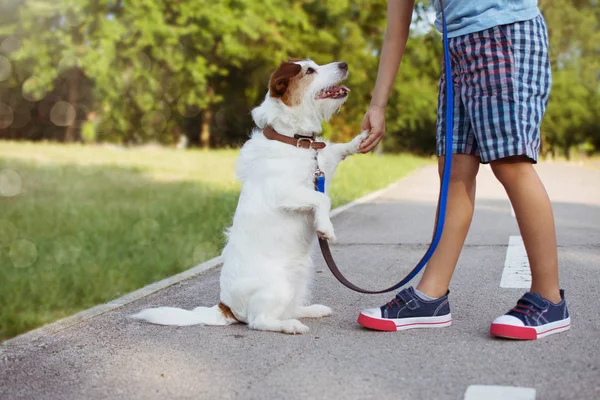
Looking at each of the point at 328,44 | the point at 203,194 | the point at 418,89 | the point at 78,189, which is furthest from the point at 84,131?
the point at 203,194

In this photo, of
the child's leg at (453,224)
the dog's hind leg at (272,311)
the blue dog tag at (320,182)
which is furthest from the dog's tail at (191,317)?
the child's leg at (453,224)

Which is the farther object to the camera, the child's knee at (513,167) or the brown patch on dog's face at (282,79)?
the brown patch on dog's face at (282,79)

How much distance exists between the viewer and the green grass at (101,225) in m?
6.63

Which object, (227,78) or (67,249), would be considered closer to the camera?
(67,249)

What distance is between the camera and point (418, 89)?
36938 millimetres

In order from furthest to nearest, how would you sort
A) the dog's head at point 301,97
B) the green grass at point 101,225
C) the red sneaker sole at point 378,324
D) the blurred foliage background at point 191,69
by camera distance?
the blurred foliage background at point 191,69 < the green grass at point 101,225 < the dog's head at point 301,97 < the red sneaker sole at point 378,324

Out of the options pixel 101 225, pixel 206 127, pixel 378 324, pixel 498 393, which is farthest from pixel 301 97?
pixel 206 127

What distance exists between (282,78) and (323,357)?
164cm

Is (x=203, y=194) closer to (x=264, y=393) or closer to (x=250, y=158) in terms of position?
(x=250, y=158)

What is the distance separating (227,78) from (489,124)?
3663 centimetres

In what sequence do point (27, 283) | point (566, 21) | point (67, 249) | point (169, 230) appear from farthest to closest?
1. point (566, 21)
2. point (169, 230)
3. point (67, 249)
4. point (27, 283)

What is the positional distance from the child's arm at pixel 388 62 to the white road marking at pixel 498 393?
156cm

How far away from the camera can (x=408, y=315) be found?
3900mm

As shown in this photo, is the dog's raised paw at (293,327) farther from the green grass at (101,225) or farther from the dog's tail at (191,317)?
the green grass at (101,225)
